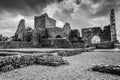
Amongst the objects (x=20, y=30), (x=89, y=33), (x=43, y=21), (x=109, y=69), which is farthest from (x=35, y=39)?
(x=109, y=69)

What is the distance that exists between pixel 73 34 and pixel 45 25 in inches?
316

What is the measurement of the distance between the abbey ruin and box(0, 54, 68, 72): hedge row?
914 cm

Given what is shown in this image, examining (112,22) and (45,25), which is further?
(45,25)

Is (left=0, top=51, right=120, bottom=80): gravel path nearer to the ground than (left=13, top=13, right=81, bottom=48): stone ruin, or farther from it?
nearer to the ground

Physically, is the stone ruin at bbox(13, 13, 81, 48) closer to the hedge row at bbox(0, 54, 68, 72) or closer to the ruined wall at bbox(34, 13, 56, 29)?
the ruined wall at bbox(34, 13, 56, 29)

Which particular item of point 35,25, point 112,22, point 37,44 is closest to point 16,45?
point 37,44

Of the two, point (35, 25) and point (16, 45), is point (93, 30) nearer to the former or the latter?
point (35, 25)

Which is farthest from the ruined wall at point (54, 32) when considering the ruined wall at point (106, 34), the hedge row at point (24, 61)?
the hedge row at point (24, 61)

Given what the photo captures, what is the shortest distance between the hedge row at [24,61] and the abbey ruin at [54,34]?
9.14m

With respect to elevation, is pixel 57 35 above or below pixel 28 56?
above

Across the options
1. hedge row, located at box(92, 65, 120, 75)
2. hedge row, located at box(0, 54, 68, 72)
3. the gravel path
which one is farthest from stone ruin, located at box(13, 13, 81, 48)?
hedge row, located at box(92, 65, 120, 75)

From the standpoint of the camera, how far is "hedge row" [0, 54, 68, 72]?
133 inches

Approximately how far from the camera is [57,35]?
1862cm

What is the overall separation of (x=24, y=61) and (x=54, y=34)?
14539 millimetres
